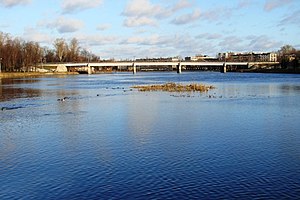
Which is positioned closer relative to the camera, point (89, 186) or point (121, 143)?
point (89, 186)

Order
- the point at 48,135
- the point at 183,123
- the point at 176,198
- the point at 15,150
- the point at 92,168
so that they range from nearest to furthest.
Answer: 1. the point at 176,198
2. the point at 92,168
3. the point at 15,150
4. the point at 48,135
5. the point at 183,123

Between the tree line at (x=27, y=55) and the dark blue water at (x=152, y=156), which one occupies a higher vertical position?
the tree line at (x=27, y=55)

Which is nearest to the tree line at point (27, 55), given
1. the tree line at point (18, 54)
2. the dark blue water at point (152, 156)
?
the tree line at point (18, 54)

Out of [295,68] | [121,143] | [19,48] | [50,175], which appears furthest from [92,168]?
[295,68]

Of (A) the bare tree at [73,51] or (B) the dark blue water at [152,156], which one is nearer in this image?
(B) the dark blue water at [152,156]

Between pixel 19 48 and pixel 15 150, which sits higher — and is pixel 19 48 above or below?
above

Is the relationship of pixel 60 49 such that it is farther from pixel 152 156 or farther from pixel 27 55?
pixel 152 156

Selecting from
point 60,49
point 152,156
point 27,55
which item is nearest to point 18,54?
point 27,55

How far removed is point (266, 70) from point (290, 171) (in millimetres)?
155308

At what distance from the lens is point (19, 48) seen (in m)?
130

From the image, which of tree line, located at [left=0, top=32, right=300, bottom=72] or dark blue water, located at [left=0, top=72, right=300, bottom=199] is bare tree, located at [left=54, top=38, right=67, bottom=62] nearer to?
tree line, located at [left=0, top=32, right=300, bottom=72]

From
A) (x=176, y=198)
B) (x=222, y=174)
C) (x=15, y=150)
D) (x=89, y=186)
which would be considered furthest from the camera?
(x=15, y=150)

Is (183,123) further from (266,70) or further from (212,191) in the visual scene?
(266,70)

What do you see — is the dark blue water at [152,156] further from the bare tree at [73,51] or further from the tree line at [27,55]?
the bare tree at [73,51]
